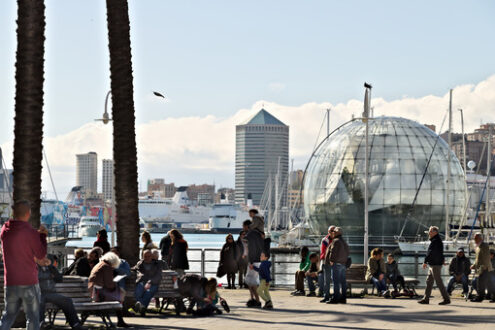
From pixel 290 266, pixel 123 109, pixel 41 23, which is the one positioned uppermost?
pixel 41 23

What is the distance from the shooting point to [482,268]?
21.5 metres

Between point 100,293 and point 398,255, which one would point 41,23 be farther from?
point 398,255

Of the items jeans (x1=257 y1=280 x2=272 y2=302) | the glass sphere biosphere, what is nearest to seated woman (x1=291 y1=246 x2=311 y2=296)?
jeans (x1=257 y1=280 x2=272 y2=302)

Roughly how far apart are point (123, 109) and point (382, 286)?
8.40 metres

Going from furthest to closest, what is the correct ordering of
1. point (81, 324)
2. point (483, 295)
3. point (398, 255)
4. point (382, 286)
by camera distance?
1. point (398, 255)
2. point (382, 286)
3. point (483, 295)
4. point (81, 324)

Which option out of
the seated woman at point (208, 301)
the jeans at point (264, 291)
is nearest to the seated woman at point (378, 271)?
the jeans at point (264, 291)

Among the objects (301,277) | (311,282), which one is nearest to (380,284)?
(311,282)

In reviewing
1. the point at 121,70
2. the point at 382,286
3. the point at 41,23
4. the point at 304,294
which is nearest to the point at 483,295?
the point at 382,286

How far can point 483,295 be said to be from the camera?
71.3 ft

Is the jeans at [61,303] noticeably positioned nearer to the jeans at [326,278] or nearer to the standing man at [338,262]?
the standing man at [338,262]

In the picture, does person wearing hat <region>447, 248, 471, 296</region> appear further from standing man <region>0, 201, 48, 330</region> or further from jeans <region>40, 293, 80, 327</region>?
standing man <region>0, 201, 48, 330</region>

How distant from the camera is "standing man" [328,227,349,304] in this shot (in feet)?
68.1

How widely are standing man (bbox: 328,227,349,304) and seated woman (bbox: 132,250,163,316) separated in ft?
15.4

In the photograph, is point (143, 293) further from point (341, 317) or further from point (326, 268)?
point (326, 268)
